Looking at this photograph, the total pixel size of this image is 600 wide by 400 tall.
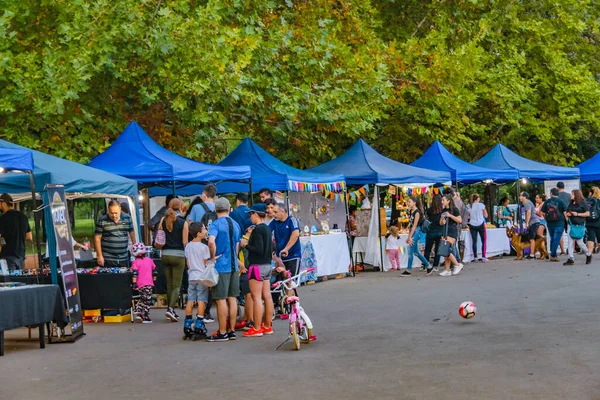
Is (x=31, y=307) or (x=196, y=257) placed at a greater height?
(x=196, y=257)

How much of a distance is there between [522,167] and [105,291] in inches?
702

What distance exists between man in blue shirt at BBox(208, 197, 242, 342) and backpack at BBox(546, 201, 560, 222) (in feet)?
43.6

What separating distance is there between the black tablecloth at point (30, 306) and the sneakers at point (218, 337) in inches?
71.8

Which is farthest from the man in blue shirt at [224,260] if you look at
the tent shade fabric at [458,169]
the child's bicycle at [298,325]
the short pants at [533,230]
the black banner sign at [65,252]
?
the tent shade fabric at [458,169]

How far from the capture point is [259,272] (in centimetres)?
1213

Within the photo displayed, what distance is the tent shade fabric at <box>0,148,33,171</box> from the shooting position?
11.7 metres

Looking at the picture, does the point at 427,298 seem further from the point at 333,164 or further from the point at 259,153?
the point at 333,164

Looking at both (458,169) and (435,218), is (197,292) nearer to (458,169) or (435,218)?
(435,218)

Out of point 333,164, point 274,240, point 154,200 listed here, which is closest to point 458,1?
point 333,164

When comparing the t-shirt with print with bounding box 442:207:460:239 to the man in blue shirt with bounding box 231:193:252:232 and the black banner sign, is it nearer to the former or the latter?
the man in blue shirt with bounding box 231:193:252:232

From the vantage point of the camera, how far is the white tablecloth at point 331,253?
21375mm

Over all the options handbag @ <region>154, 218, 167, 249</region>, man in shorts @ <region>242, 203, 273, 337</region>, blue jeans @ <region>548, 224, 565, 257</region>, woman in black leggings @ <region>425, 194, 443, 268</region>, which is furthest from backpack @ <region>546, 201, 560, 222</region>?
man in shorts @ <region>242, 203, 273, 337</region>

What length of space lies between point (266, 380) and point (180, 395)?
948 millimetres

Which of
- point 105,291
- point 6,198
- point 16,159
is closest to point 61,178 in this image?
point 6,198
